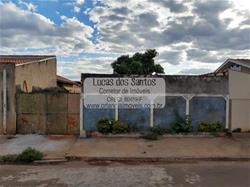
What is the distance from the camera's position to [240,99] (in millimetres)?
14266

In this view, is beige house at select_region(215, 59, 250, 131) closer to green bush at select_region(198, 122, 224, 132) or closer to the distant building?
green bush at select_region(198, 122, 224, 132)

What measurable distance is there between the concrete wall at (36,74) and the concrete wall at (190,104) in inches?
176

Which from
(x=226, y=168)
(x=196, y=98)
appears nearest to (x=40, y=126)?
(x=196, y=98)

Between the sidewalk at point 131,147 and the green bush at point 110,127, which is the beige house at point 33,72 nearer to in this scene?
the sidewalk at point 131,147

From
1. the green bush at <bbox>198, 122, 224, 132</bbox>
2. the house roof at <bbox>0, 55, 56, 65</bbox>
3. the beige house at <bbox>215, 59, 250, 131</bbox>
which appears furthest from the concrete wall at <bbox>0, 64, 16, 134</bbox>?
the beige house at <bbox>215, 59, 250, 131</bbox>

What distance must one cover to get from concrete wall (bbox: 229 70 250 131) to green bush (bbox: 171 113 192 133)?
1.82m

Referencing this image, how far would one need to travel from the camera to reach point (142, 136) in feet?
44.6

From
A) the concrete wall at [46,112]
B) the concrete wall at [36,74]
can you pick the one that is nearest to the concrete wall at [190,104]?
the concrete wall at [46,112]

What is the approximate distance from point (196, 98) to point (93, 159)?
A: 570cm

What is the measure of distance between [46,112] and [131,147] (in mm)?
4192

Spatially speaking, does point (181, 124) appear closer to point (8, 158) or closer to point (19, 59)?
point (8, 158)

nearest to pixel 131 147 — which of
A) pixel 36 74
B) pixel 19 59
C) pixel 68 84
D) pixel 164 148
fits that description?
pixel 164 148

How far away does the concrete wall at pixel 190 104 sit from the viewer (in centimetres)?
1409

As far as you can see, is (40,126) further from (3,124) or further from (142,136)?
(142,136)
